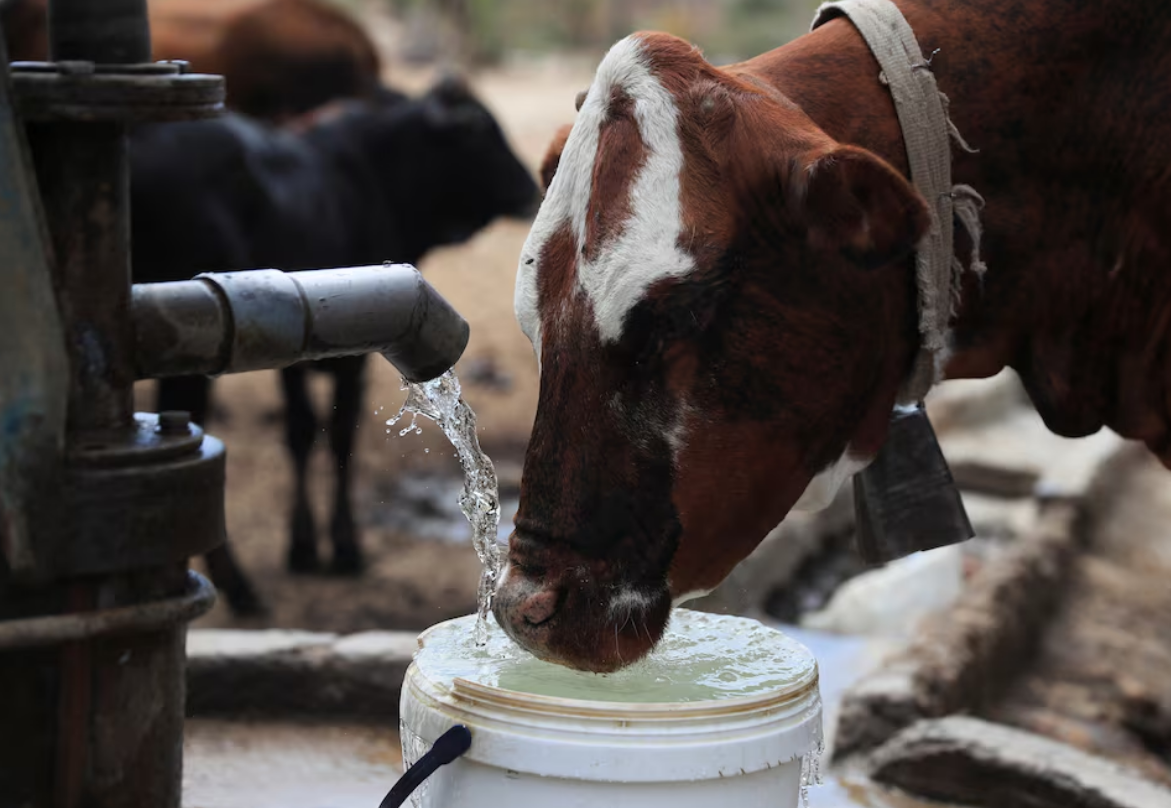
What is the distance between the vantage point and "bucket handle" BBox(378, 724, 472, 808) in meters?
1.65

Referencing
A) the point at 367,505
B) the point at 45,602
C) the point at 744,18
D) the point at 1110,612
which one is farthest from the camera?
the point at 744,18

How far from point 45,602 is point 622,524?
2.08ft

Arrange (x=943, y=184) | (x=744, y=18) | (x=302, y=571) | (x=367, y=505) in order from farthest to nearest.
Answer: (x=744, y=18), (x=367, y=505), (x=302, y=571), (x=943, y=184)

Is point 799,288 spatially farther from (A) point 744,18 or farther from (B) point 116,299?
(A) point 744,18

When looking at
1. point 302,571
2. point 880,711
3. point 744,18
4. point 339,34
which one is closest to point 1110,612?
point 880,711

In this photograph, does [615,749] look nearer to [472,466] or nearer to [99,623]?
[99,623]

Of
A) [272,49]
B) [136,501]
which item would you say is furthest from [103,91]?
[272,49]

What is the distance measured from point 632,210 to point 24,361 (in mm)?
672

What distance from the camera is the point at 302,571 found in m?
5.66

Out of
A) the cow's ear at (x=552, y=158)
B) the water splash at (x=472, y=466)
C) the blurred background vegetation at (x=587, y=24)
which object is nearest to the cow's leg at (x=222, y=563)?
the water splash at (x=472, y=466)

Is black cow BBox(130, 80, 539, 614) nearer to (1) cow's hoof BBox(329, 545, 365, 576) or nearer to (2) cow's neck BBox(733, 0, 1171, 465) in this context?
(1) cow's hoof BBox(329, 545, 365, 576)

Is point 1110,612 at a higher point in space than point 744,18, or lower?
higher

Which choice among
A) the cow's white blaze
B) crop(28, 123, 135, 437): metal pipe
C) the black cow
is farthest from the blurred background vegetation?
crop(28, 123, 135, 437): metal pipe

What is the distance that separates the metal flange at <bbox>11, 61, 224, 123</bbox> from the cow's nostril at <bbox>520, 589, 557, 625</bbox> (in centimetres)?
65
